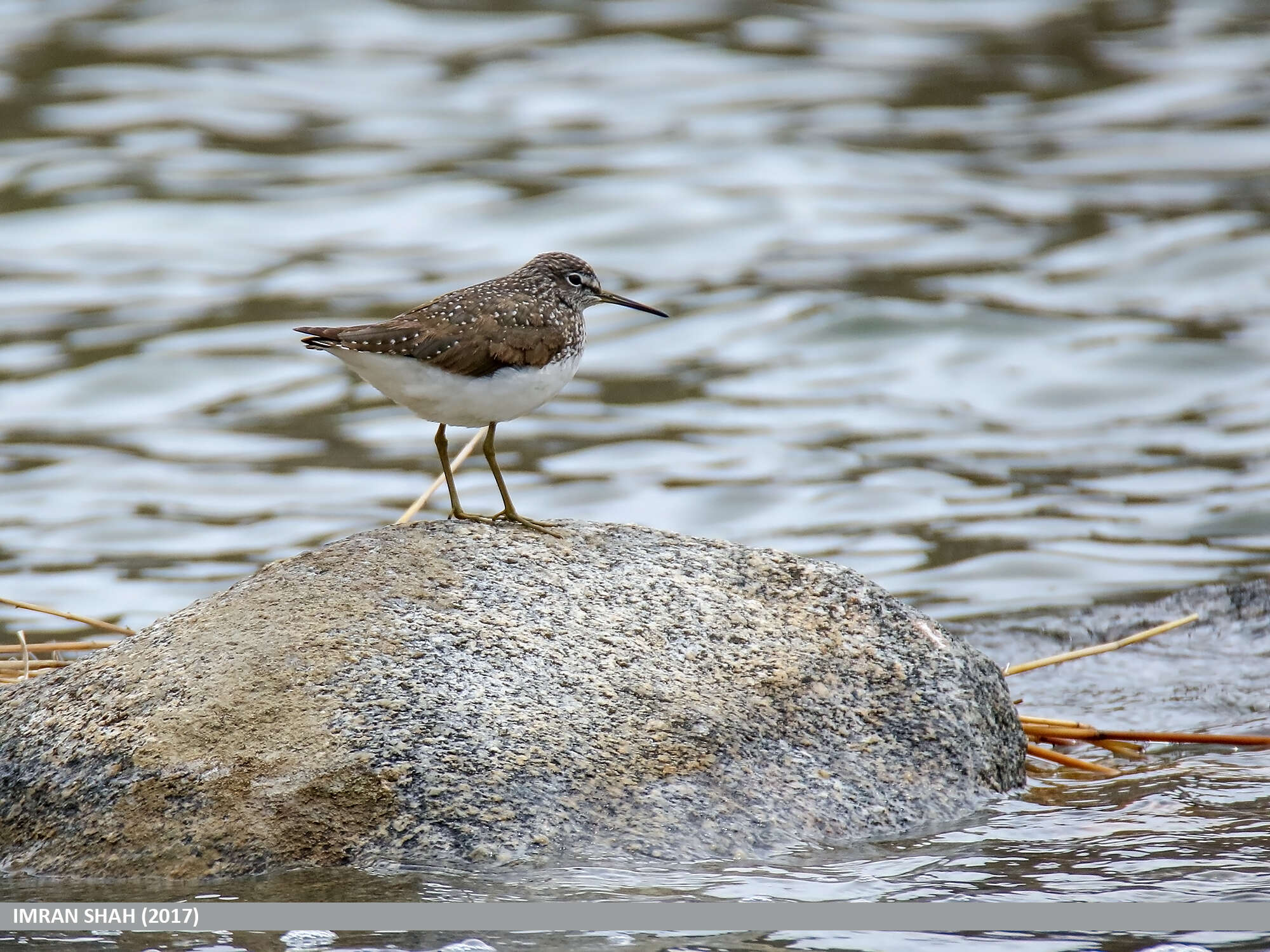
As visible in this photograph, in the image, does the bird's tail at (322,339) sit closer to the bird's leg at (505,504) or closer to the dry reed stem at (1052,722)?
the bird's leg at (505,504)

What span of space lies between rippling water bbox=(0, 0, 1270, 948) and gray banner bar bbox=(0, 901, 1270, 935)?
113mm

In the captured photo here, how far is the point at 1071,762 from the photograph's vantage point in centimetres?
578

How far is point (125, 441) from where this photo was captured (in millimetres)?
10664

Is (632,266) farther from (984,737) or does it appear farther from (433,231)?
(984,737)

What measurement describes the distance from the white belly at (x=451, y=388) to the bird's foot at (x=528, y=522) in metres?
0.36

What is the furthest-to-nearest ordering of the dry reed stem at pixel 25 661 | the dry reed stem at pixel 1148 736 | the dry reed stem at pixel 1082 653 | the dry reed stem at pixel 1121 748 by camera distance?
the dry reed stem at pixel 1082 653 < the dry reed stem at pixel 1121 748 < the dry reed stem at pixel 1148 736 < the dry reed stem at pixel 25 661

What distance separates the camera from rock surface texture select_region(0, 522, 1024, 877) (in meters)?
4.52

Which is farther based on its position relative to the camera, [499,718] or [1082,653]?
[1082,653]

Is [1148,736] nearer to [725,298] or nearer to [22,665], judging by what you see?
[22,665]

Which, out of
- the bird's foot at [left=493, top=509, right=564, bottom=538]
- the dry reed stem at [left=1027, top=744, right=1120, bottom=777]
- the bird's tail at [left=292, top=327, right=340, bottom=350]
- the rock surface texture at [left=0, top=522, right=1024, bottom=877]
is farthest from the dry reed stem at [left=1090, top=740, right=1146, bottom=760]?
the bird's tail at [left=292, top=327, right=340, bottom=350]

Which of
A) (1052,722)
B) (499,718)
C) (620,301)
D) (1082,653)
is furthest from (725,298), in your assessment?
(499,718)

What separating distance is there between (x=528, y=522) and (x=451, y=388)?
61 cm

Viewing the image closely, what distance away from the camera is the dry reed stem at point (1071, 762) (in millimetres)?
5781

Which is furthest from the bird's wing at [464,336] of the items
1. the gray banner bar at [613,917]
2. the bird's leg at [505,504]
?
the gray banner bar at [613,917]
